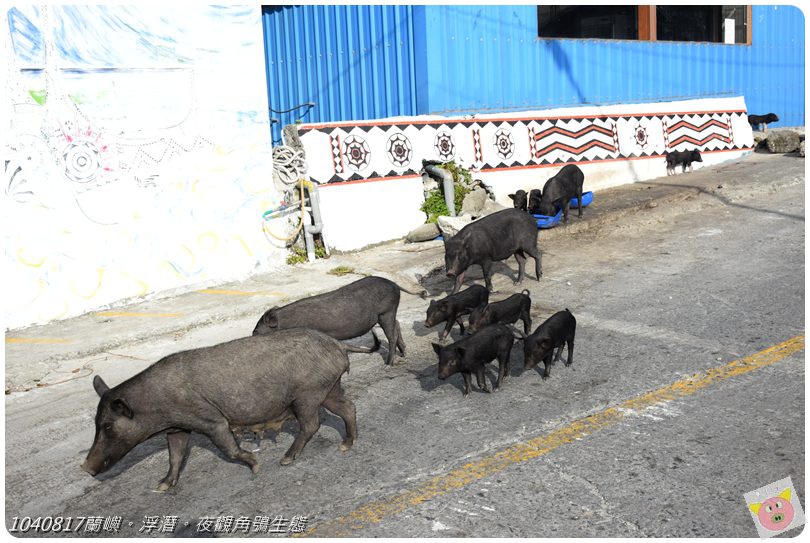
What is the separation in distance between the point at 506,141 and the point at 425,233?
319cm

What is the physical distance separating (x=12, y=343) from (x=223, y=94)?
186 inches

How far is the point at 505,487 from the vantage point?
212 inches

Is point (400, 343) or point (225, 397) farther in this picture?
point (400, 343)

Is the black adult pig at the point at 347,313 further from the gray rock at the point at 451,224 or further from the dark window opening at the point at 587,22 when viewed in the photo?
the dark window opening at the point at 587,22

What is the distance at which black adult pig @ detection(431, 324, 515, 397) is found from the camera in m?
7.09

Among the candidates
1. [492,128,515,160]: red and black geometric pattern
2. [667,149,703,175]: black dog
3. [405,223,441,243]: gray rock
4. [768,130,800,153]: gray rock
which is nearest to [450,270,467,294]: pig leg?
[405,223,441,243]: gray rock

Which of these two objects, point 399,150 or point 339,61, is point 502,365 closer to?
point 399,150

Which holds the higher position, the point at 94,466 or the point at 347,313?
the point at 347,313

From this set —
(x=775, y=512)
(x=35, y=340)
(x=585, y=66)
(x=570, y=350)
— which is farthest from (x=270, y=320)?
(x=585, y=66)

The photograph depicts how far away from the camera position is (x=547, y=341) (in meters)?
7.30

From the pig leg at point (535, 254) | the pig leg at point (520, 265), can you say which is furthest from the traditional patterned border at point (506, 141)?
Result: the pig leg at point (535, 254)

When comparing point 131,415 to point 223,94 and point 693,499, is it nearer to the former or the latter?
point 693,499

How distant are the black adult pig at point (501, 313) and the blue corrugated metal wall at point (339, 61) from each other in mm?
7076

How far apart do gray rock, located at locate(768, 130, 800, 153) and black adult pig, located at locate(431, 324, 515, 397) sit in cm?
1569
